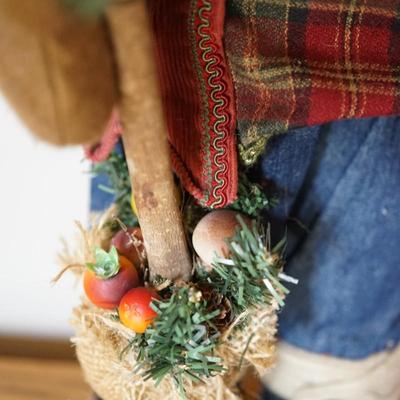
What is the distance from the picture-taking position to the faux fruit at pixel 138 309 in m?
0.50

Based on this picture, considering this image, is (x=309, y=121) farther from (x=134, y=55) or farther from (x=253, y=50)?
(x=134, y=55)

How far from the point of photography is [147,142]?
0.40 meters

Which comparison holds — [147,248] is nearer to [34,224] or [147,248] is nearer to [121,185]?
[121,185]

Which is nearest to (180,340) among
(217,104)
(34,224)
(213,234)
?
(213,234)

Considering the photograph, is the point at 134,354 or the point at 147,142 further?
the point at 134,354

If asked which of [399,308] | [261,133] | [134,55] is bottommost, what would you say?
[399,308]

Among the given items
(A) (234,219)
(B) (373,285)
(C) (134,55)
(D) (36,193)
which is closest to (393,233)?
(B) (373,285)

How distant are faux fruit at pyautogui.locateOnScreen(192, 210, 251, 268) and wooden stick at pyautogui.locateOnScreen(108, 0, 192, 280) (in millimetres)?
17

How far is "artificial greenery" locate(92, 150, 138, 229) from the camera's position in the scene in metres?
0.63

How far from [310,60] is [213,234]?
18 centimetres

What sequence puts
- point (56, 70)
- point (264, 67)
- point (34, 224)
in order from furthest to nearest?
point (34, 224) < point (264, 67) < point (56, 70)

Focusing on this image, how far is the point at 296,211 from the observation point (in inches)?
25.2

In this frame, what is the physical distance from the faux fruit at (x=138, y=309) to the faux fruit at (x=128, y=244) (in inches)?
2.1

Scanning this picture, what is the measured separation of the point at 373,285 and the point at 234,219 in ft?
0.73
